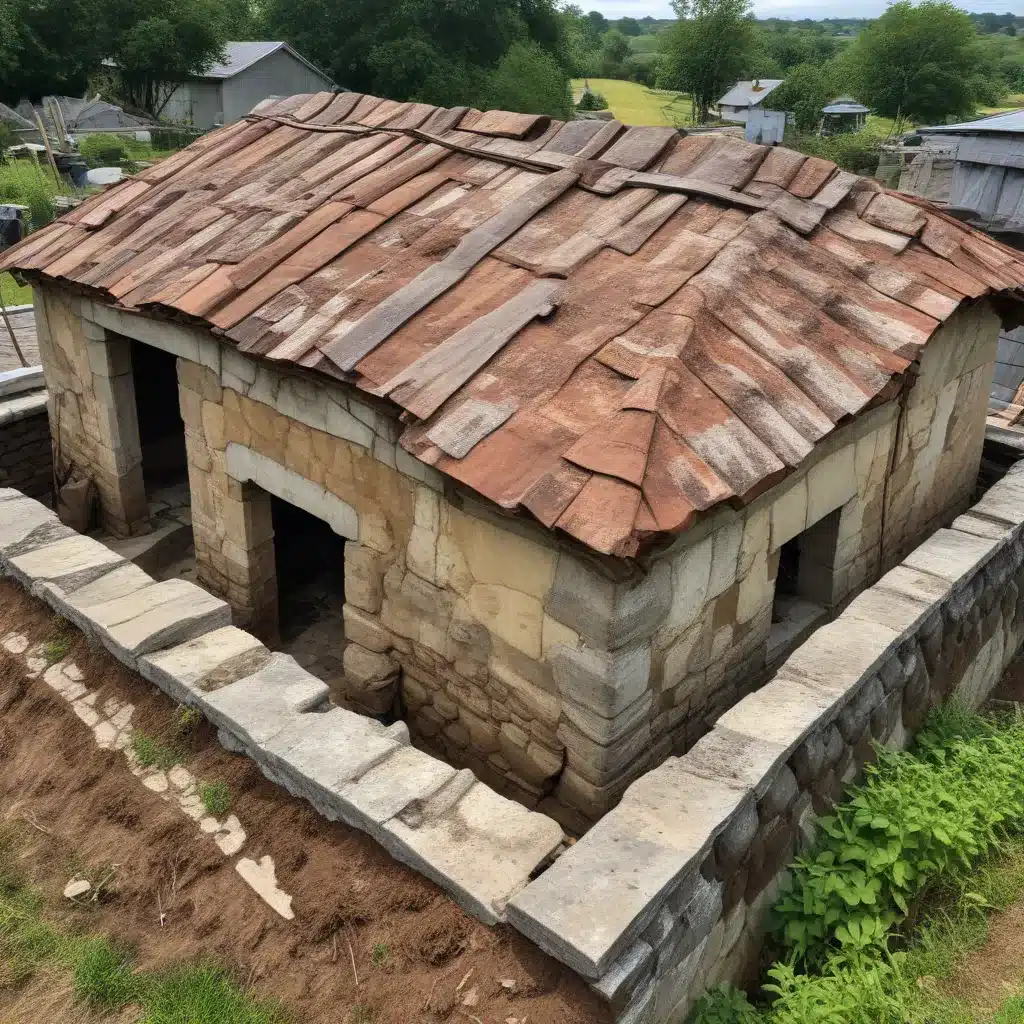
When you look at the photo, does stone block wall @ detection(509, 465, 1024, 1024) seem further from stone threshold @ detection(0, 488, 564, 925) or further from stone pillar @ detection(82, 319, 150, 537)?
stone pillar @ detection(82, 319, 150, 537)

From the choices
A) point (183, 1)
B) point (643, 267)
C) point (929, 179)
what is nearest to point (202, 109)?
point (183, 1)

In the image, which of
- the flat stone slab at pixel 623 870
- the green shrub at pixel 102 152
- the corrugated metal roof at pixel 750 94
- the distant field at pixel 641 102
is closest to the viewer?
the flat stone slab at pixel 623 870

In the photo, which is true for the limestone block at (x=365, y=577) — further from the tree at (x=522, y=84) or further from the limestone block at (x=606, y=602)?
the tree at (x=522, y=84)

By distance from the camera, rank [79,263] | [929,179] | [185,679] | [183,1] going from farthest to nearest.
Answer: [183,1] → [929,179] → [79,263] → [185,679]

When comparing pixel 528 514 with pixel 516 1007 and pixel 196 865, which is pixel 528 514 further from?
pixel 196 865

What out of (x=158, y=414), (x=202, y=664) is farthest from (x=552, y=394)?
(x=158, y=414)

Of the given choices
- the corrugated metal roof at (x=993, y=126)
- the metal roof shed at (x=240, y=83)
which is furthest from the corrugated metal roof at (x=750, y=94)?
the corrugated metal roof at (x=993, y=126)

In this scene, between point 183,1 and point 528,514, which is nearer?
point 528,514
